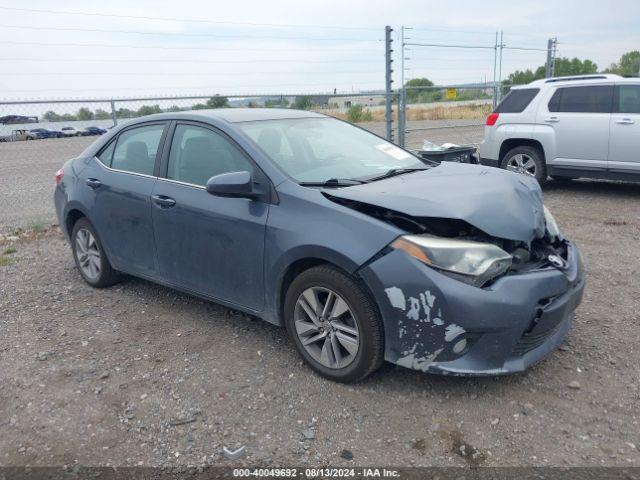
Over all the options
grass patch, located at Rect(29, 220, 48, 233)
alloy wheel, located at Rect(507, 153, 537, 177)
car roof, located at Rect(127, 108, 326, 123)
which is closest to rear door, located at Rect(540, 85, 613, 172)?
alloy wheel, located at Rect(507, 153, 537, 177)

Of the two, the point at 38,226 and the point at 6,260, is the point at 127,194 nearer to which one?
the point at 6,260

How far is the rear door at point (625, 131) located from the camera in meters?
7.91

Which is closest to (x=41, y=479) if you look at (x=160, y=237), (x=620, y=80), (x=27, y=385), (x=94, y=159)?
(x=27, y=385)

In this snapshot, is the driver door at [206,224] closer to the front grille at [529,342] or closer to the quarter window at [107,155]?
the quarter window at [107,155]

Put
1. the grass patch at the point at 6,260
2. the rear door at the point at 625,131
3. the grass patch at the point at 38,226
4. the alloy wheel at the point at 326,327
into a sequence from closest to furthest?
the alloy wheel at the point at 326,327
the grass patch at the point at 6,260
the grass patch at the point at 38,226
the rear door at the point at 625,131

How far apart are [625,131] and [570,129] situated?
2.48 feet

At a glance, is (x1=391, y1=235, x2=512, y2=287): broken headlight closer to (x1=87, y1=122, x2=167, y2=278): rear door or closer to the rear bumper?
(x1=87, y1=122, x2=167, y2=278): rear door

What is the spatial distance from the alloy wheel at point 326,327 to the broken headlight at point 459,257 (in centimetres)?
54

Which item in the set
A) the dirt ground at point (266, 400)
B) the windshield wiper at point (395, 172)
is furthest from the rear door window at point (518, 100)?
the windshield wiper at point (395, 172)

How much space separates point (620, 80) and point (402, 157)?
5451mm

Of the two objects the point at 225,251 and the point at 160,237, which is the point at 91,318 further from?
the point at 225,251

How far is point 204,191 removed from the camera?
3959 millimetres

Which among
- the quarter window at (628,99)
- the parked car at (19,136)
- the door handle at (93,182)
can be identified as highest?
the quarter window at (628,99)

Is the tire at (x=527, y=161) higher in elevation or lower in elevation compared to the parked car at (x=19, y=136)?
lower
